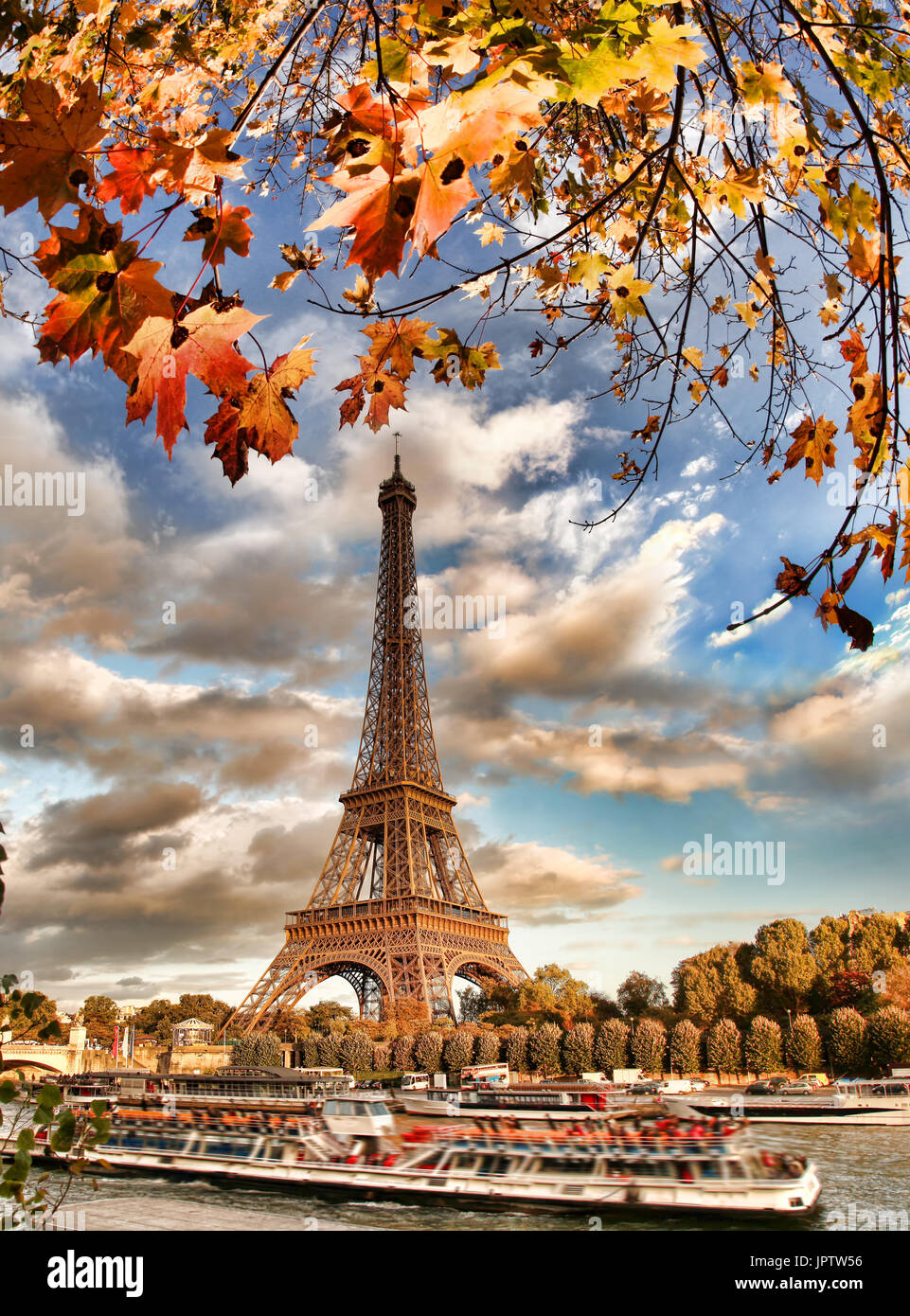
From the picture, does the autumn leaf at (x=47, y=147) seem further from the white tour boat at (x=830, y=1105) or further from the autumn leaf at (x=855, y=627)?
the white tour boat at (x=830, y=1105)

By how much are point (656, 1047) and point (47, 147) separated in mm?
36773

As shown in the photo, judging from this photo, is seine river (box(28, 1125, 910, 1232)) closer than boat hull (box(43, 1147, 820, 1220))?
No

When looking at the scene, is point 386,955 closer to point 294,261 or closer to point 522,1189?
point 522,1189

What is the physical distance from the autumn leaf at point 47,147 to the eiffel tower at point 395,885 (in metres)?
36.2

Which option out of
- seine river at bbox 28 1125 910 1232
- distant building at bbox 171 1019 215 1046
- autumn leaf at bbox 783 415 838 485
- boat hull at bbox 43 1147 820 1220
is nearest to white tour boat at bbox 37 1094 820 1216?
boat hull at bbox 43 1147 820 1220

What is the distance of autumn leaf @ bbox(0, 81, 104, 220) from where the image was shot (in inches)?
A: 44.8

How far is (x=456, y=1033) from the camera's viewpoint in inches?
1313

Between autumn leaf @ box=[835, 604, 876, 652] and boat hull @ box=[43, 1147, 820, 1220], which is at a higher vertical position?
autumn leaf @ box=[835, 604, 876, 652]

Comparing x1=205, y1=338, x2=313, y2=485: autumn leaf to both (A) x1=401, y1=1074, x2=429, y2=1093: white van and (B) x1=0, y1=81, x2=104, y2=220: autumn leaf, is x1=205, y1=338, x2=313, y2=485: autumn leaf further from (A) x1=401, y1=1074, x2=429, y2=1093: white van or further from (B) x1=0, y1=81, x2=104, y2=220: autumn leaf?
(A) x1=401, y1=1074, x2=429, y2=1093: white van

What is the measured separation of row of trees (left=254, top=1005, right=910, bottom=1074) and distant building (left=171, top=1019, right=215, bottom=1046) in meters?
22.8

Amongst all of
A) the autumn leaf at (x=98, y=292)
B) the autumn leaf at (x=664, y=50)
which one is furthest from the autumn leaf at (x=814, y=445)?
Result: the autumn leaf at (x=98, y=292)

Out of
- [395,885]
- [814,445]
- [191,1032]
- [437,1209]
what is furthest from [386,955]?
[814,445]
